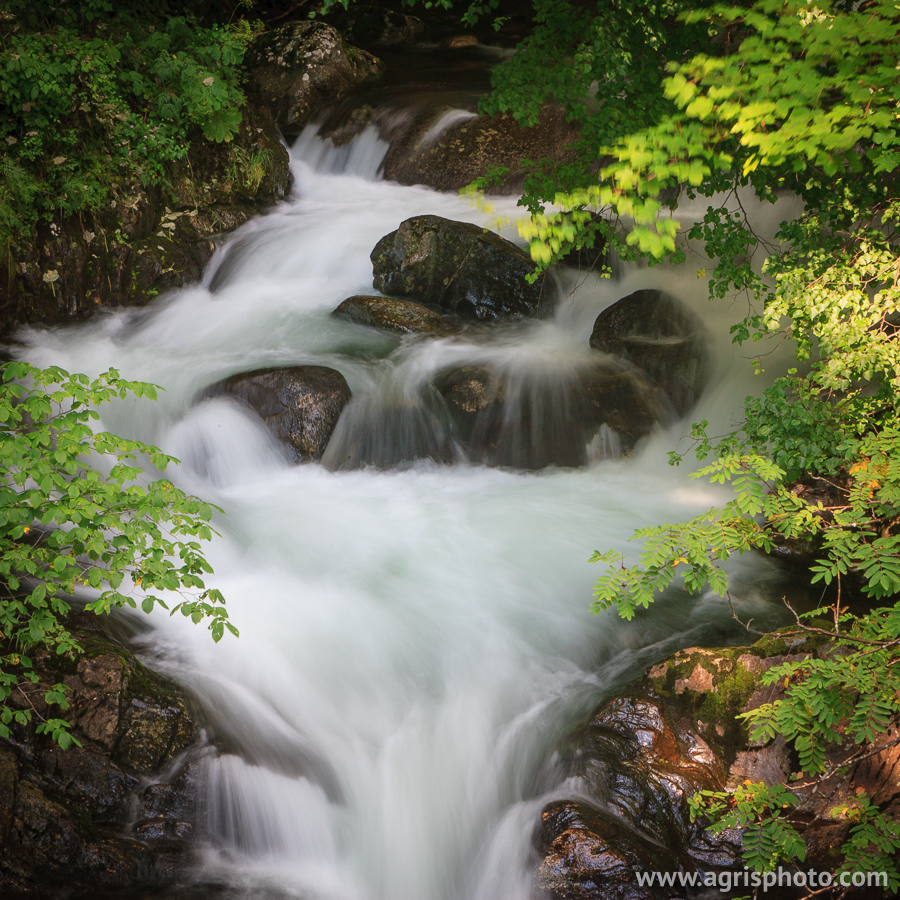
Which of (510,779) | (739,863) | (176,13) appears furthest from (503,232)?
(739,863)

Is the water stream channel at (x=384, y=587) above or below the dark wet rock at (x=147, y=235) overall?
below

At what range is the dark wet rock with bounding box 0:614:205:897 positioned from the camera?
324cm

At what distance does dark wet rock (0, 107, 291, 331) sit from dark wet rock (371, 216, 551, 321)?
2.73 m

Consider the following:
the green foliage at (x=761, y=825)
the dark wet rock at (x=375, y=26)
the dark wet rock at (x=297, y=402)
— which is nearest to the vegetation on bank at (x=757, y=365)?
the green foliage at (x=761, y=825)

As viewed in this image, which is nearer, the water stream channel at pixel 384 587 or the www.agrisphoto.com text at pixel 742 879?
the www.agrisphoto.com text at pixel 742 879

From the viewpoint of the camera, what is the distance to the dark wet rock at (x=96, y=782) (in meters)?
3.24

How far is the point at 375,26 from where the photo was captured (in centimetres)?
1462

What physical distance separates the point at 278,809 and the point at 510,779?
4.09 ft

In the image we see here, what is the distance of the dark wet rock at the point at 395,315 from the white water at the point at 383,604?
8.0 inches

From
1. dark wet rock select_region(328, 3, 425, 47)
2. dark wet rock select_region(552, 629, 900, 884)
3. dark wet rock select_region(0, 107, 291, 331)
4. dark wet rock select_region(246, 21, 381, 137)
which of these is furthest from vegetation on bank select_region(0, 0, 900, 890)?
dark wet rock select_region(328, 3, 425, 47)

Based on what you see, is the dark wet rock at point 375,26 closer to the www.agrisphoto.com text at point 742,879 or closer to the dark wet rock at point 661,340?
the dark wet rock at point 661,340

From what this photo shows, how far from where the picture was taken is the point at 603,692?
14.8 ft

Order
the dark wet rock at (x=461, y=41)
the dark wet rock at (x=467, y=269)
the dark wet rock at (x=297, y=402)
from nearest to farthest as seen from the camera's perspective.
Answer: the dark wet rock at (x=297, y=402), the dark wet rock at (x=467, y=269), the dark wet rock at (x=461, y=41)

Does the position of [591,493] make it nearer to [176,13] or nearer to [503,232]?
[503,232]
